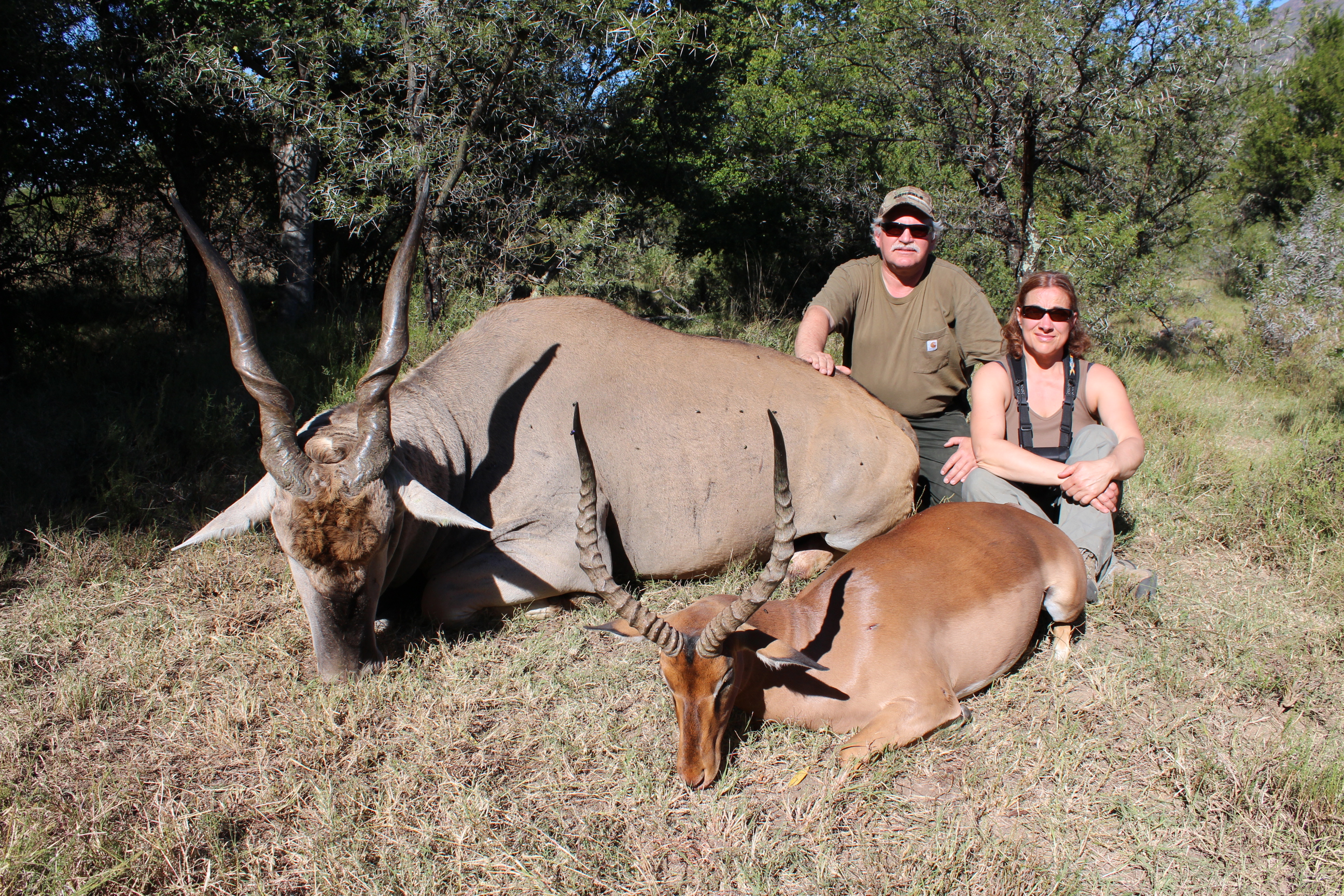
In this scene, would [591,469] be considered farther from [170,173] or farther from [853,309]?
[170,173]

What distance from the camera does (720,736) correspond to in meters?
3.45

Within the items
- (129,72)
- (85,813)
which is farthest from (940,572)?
(129,72)

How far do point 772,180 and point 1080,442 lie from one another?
7932mm

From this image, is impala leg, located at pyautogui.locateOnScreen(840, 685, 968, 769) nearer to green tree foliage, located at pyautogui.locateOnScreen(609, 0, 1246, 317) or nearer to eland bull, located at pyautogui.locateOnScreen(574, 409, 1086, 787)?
eland bull, located at pyautogui.locateOnScreen(574, 409, 1086, 787)

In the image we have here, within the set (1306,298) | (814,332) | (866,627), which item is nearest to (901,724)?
(866,627)

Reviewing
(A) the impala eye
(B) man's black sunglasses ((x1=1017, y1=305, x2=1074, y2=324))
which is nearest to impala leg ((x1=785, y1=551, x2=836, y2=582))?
(B) man's black sunglasses ((x1=1017, y1=305, x2=1074, y2=324))

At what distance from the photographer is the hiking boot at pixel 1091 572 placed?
4.74 m

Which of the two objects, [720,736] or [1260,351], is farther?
[1260,351]

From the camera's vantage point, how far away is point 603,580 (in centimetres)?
351

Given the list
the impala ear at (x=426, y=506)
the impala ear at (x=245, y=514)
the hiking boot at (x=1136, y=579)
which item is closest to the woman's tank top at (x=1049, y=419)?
the hiking boot at (x=1136, y=579)

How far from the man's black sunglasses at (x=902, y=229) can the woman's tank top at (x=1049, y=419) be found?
1.18m

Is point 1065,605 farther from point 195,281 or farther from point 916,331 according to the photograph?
point 195,281

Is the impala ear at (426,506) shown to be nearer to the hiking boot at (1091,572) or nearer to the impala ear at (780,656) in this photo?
the impala ear at (780,656)

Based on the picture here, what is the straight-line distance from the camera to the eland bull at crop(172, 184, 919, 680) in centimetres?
394
